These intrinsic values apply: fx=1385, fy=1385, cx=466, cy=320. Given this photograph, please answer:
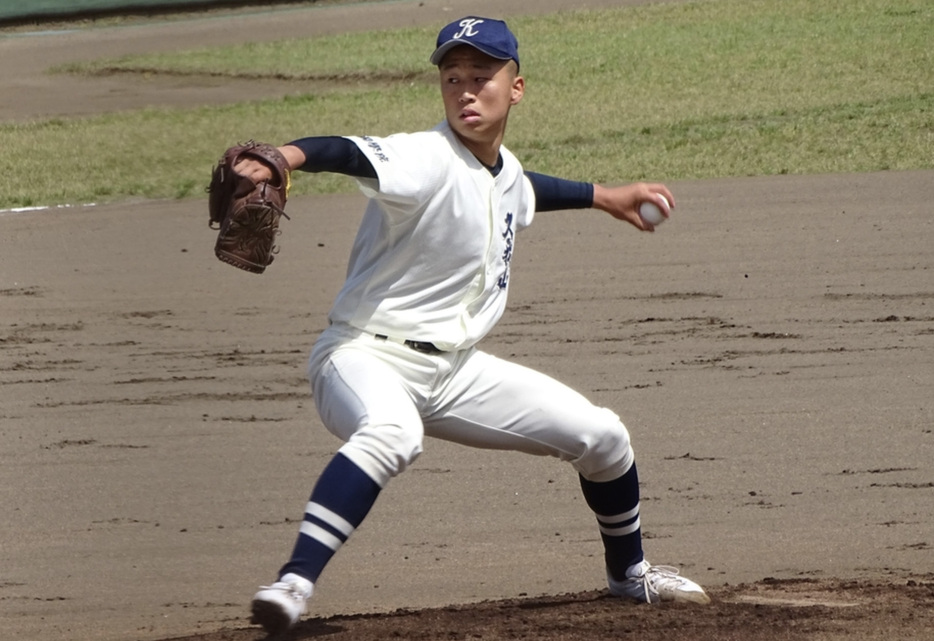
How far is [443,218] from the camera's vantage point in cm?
349

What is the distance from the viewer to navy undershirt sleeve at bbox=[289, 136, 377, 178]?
318 centimetres

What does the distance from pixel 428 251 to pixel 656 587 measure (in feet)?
3.99

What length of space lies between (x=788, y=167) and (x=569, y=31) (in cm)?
631

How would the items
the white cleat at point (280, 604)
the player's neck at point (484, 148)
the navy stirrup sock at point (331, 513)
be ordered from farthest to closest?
the player's neck at point (484, 148)
the navy stirrup sock at point (331, 513)
the white cleat at point (280, 604)

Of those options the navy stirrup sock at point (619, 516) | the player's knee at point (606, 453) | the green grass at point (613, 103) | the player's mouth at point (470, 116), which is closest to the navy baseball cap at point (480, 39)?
the player's mouth at point (470, 116)

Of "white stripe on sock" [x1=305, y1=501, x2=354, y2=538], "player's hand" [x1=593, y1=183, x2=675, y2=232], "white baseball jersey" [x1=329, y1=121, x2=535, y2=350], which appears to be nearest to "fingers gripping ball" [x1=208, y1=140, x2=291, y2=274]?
"white baseball jersey" [x1=329, y1=121, x2=535, y2=350]

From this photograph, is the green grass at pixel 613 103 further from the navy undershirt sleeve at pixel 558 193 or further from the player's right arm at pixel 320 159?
the player's right arm at pixel 320 159

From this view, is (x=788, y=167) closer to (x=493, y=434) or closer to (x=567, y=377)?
(x=567, y=377)

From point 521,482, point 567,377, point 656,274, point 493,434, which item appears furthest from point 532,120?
point 493,434

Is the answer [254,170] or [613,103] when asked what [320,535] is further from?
[613,103]

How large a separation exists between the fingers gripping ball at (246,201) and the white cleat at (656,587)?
152cm

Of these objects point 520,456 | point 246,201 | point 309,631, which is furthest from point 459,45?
point 520,456

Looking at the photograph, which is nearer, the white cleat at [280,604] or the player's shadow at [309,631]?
the white cleat at [280,604]

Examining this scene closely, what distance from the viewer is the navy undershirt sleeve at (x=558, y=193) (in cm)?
408
